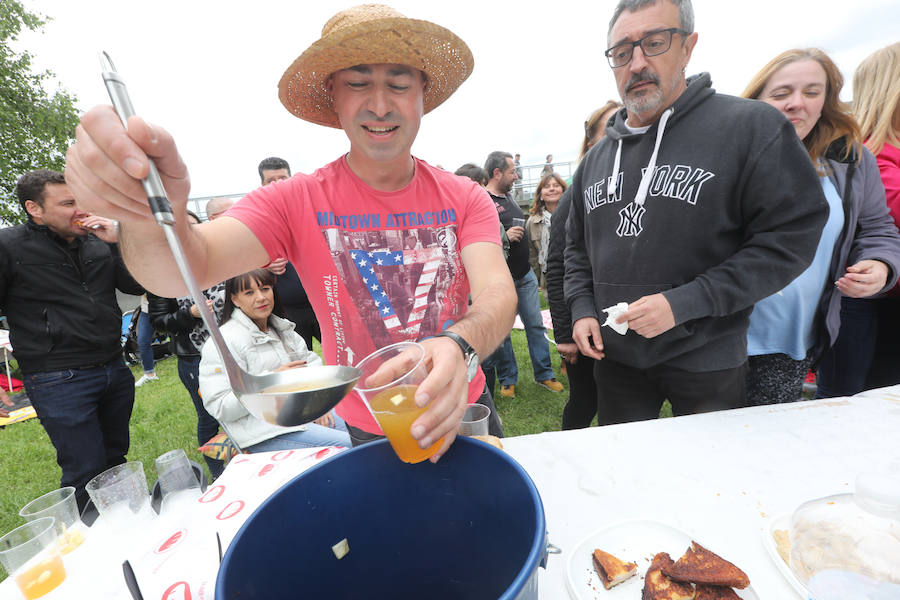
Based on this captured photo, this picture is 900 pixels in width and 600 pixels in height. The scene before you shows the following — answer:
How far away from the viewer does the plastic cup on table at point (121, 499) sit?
4.04ft

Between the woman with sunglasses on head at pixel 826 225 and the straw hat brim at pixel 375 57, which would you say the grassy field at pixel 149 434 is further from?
the straw hat brim at pixel 375 57

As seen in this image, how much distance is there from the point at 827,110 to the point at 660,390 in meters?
1.68

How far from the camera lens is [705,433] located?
53.0 inches

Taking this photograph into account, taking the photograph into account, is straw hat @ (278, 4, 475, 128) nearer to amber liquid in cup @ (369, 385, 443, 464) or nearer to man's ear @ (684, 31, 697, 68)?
man's ear @ (684, 31, 697, 68)

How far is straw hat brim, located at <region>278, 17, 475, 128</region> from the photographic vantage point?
1.24 m

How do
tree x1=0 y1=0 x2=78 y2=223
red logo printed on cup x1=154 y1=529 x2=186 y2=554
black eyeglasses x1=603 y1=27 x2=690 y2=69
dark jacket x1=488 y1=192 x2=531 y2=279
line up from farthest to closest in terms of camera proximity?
1. tree x1=0 y1=0 x2=78 y2=223
2. dark jacket x1=488 y1=192 x2=531 y2=279
3. black eyeglasses x1=603 y1=27 x2=690 y2=69
4. red logo printed on cup x1=154 y1=529 x2=186 y2=554

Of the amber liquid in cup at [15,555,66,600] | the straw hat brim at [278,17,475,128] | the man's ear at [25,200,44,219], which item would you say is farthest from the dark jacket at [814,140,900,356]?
the man's ear at [25,200,44,219]

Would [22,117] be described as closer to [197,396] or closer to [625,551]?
[197,396]

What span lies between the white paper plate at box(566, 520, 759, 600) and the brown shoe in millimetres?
3390

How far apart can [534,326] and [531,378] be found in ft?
2.63

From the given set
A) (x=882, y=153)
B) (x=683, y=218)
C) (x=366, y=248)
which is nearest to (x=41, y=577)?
(x=366, y=248)

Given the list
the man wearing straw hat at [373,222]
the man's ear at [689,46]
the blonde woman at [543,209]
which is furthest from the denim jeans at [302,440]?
the blonde woman at [543,209]

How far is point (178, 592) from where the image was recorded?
0.95 m

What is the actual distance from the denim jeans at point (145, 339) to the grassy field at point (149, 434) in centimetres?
92
